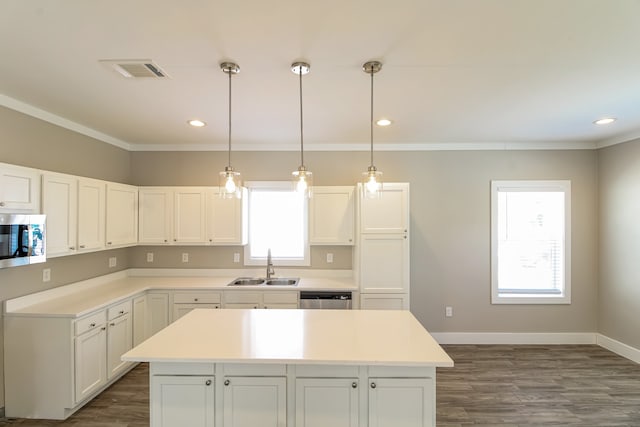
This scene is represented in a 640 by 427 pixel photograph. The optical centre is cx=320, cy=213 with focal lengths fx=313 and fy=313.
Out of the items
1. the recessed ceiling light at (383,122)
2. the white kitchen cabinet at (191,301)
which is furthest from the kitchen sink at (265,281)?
the recessed ceiling light at (383,122)

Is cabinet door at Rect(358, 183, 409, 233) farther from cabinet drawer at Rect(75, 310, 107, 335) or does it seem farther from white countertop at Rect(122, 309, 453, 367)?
cabinet drawer at Rect(75, 310, 107, 335)

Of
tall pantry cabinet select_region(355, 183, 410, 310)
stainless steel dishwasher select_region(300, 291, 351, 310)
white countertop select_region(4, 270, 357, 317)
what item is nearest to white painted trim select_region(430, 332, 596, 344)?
tall pantry cabinet select_region(355, 183, 410, 310)

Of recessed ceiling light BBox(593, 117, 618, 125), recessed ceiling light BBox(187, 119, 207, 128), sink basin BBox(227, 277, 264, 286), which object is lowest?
sink basin BBox(227, 277, 264, 286)

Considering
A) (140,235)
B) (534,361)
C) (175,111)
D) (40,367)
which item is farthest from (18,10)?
(534,361)

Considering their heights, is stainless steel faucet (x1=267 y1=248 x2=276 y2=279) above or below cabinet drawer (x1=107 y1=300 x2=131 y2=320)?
above

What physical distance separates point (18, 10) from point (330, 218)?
3.06 metres

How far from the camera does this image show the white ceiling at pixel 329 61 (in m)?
1.53

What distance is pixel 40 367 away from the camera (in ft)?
8.46

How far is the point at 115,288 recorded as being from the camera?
11.6 feet

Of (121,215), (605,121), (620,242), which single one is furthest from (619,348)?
(121,215)

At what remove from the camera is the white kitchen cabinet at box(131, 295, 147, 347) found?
3.41 metres

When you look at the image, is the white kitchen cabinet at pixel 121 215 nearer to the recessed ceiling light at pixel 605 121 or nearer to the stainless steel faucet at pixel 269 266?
the stainless steel faucet at pixel 269 266

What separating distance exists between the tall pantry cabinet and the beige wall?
2.69 m

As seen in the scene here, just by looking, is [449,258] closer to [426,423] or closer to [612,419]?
[612,419]
